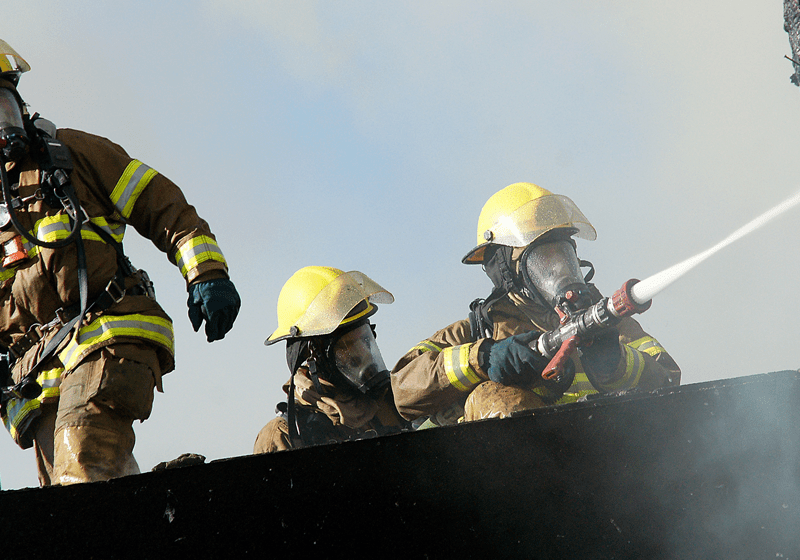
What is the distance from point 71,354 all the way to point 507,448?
189 cm

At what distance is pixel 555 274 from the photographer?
4953 mm

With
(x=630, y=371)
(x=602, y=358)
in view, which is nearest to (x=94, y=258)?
(x=602, y=358)

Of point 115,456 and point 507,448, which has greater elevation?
point 115,456

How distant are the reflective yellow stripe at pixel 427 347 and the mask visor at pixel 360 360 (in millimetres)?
365

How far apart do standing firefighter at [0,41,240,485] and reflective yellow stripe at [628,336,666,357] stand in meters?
3.00

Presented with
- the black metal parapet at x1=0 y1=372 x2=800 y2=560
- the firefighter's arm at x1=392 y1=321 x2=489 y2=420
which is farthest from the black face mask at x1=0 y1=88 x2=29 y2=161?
the firefighter's arm at x1=392 y1=321 x2=489 y2=420

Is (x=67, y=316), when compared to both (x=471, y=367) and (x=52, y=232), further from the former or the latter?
(x=471, y=367)

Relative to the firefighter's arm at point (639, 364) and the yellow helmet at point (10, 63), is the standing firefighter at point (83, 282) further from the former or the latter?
the firefighter's arm at point (639, 364)

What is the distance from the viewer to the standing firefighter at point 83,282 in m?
2.99

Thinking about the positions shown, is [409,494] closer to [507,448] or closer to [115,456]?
[507,448]

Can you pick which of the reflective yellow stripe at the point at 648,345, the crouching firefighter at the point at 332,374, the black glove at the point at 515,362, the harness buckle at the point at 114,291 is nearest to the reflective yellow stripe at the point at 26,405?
the harness buckle at the point at 114,291

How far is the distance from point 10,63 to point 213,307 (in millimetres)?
1378

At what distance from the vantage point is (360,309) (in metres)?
5.49

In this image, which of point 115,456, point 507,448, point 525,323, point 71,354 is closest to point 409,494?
point 507,448
